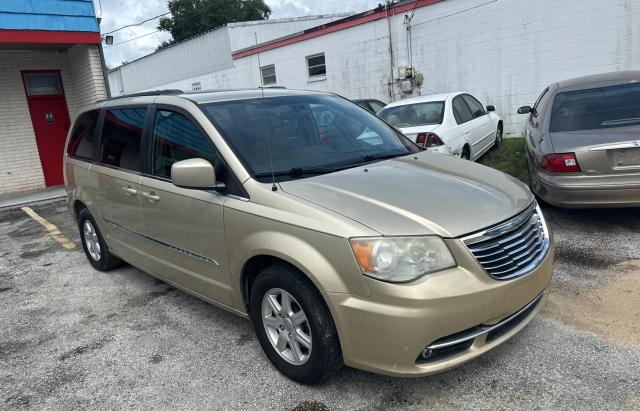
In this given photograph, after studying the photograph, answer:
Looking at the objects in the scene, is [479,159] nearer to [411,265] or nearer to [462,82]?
[462,82]

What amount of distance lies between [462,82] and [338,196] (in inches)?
382

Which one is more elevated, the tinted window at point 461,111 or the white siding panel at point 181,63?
the white siding panel at point 181,63

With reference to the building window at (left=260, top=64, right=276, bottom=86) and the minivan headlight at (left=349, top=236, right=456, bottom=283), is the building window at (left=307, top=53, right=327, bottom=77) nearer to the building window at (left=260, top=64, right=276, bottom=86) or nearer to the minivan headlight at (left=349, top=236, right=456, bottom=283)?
the building window at (left=260, top=64, right=276, bottom=86)

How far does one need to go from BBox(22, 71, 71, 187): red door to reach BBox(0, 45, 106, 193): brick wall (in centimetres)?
13

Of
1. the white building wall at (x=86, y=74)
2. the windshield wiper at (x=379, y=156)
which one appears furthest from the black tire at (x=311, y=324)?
the white building wall at (x=86, y=74)

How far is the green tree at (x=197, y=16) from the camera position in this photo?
4919 centimetres

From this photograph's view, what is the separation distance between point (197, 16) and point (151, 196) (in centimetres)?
5056

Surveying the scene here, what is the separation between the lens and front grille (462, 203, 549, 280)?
8.32ft

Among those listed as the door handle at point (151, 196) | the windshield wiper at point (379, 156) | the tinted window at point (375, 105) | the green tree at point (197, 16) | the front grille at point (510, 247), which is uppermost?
the green tree at point (197, 16)

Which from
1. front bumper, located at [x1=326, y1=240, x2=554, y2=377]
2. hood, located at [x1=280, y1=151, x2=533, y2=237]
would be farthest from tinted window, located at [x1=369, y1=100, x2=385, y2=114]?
front bumper, located at [x1=326, y1=240, x2=554, y2=377]

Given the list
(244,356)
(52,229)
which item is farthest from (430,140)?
(52,229)

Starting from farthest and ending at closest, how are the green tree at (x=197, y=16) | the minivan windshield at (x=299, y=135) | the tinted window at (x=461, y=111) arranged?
the green tree at (x=197, y=16) → the tinted window at (x=461, y=111) → the minivan windshield at (x=299, y=135)

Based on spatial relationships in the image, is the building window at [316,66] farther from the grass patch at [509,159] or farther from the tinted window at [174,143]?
the tinted window at [174,143]

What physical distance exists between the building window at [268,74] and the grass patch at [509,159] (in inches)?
380
